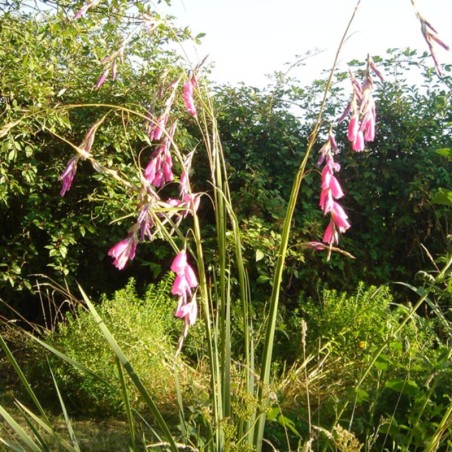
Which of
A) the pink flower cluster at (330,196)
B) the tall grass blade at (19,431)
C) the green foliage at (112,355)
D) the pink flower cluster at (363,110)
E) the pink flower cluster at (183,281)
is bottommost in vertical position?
the green foliage at (112,355)

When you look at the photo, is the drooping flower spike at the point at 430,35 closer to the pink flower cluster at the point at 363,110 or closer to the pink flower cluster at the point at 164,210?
the pink flower cluster at the point at 363,110

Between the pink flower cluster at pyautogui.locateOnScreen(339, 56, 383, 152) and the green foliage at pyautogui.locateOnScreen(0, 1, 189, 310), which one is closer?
the pink flower cluster at pyautogui.locateOnScreen(339, 56, 383, 152)

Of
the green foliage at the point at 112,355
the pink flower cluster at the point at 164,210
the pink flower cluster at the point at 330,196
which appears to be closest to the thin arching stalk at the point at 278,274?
the pink flower cluster at the point at 330,196

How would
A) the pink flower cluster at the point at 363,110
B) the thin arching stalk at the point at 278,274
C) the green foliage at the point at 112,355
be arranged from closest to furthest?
the pink flower cluster at the point at 363,110
the thin arching stalk at the point at 278,274
the green foliage at the point at 112,355

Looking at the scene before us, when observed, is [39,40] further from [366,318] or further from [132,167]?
[366,318]

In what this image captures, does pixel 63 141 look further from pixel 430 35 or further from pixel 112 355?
pixel 430 35

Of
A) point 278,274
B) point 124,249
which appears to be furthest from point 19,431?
point 278,274

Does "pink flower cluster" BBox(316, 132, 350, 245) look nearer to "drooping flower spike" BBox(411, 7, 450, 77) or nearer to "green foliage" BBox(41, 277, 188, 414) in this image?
"drooping flower spike" BBox(411, 7, 450, 77)

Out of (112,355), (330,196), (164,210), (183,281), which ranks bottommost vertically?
(112,355)

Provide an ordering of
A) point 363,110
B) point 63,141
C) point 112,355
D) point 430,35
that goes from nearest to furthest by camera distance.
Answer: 1. point 430,35
2. point 363,110
3. point 112,355
4. point 63,141

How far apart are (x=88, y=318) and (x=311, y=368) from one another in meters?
1.32

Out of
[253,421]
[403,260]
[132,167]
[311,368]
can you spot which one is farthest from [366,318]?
[253,421]

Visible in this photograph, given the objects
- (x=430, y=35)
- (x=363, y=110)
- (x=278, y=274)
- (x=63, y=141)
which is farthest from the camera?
(x=63, y=141)

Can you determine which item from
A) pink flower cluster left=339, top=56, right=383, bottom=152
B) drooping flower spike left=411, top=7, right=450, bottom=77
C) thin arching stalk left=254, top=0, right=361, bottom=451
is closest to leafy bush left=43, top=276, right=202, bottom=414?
thin arching stalk left=254, top=0, right=361, bottom=451
